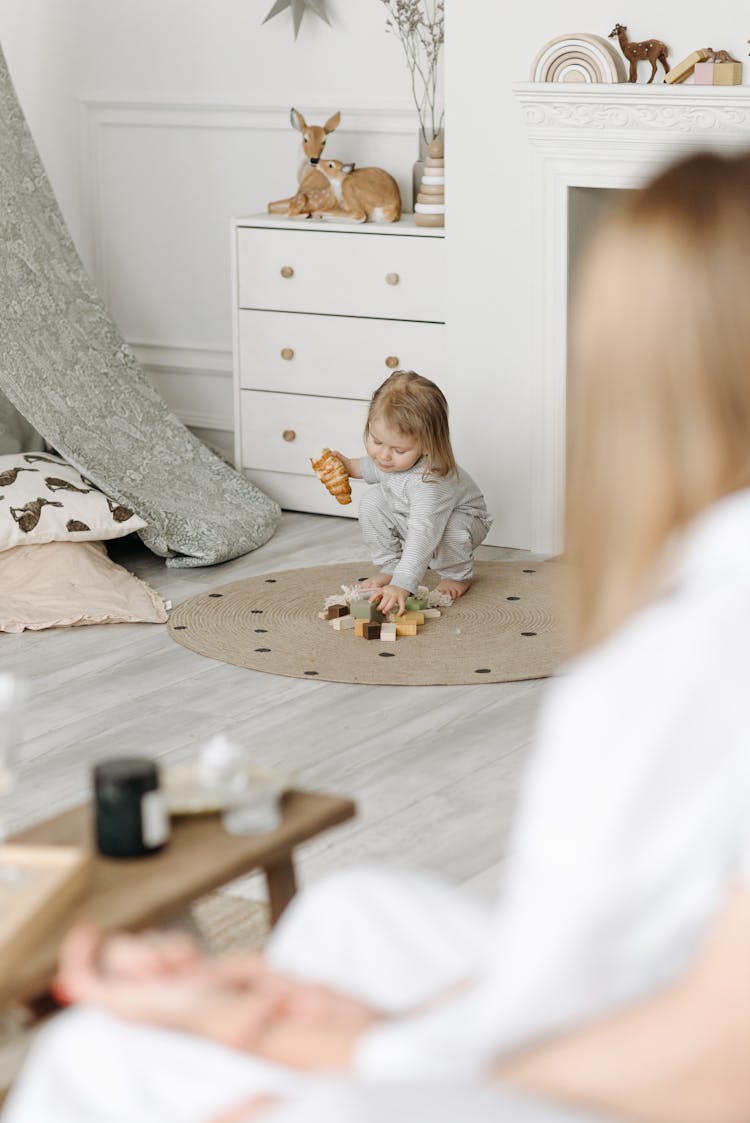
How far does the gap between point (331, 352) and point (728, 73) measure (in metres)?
1.32

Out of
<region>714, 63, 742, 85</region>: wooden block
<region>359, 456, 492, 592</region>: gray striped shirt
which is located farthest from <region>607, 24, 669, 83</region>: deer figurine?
<region>359, 456, 492, 592</region>: gray striped shirt

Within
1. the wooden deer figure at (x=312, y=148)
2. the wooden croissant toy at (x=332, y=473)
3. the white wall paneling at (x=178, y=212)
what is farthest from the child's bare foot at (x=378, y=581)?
the white wall paneling at (x=178, y=212)

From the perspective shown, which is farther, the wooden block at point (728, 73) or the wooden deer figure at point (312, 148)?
the wooden deer figure at point (312, 148)

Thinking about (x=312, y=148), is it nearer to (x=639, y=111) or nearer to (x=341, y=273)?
(x=341, y=273)

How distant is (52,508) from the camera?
388 cm

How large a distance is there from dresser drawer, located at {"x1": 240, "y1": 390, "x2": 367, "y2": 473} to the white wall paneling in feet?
1.51

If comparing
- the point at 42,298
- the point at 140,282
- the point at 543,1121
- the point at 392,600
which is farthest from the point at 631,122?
the point at 543,1121

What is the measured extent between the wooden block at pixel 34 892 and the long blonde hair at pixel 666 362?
0.63 metres

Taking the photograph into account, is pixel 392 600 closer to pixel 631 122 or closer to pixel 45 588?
pixel 45 588

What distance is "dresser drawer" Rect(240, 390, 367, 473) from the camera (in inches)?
178

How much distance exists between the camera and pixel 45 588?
373cm

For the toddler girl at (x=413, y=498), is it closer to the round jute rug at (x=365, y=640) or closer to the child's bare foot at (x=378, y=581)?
the child's bare foot at (x=378, y=581)

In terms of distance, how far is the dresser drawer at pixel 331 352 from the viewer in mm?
4355

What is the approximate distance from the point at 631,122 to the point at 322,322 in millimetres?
1069
